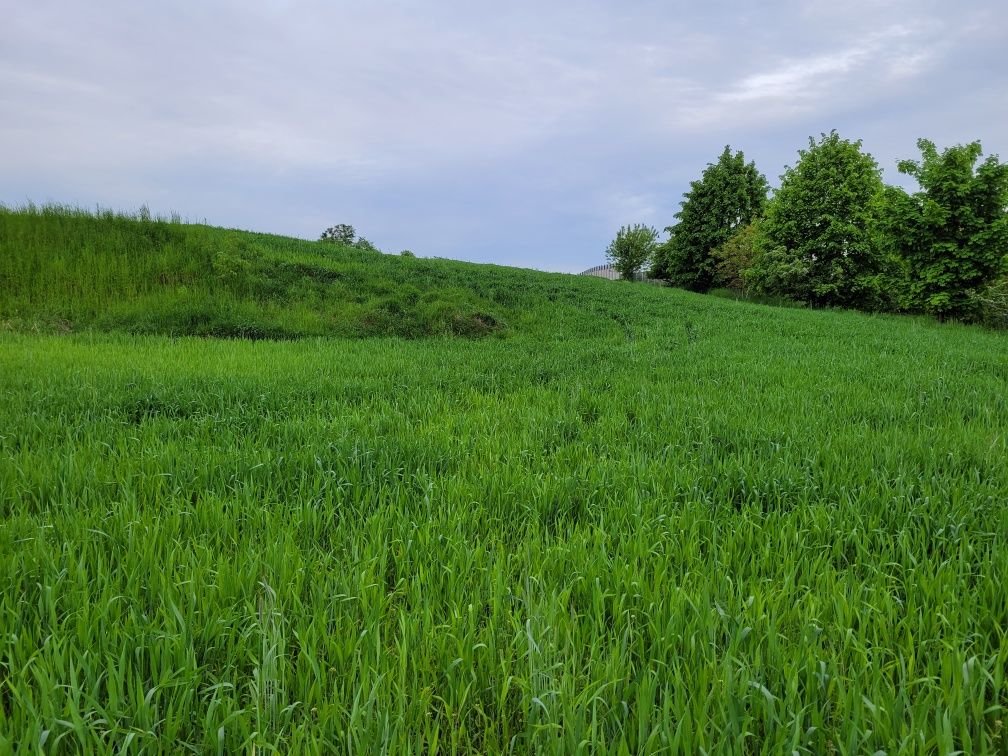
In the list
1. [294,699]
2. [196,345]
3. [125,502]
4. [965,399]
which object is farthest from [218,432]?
[965,399]

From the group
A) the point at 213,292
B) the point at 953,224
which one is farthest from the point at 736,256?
the point at 213,292

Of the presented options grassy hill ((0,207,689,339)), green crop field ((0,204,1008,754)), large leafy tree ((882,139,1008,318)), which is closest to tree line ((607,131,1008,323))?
large leafy tree ((882,139,1008,318))

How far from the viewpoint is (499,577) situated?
1784mm

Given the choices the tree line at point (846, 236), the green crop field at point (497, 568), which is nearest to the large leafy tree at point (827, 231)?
the tree line at point (846, 236)

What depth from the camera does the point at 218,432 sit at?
12.0 ft

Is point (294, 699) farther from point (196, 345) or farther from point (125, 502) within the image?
point (196, 345)

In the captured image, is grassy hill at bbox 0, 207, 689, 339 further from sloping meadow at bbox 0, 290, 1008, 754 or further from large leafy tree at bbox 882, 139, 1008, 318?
large leafy tree at bbox 882, 139, 1008, 318

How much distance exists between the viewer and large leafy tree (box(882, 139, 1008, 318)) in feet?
65.2

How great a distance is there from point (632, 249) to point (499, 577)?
53.8m

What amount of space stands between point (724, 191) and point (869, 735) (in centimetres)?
4880

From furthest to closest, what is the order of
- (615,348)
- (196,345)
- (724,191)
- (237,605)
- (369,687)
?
(724,191)
(615,348)
(196,345)
(237,605)
(369,687)

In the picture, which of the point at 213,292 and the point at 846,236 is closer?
the point at 213,292

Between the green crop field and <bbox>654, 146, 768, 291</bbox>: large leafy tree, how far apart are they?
4123 centimetres

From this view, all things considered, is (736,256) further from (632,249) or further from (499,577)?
(499,577)
